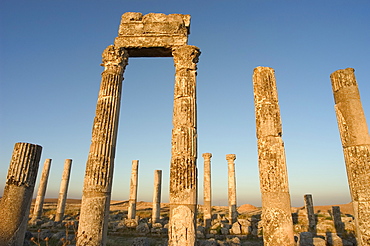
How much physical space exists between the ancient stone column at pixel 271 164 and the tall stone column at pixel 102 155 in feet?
17.8

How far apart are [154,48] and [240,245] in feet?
35.0

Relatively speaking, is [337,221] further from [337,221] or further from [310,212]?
[310,212]

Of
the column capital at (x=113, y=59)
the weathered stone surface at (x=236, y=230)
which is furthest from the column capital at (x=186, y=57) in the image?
the weathered stone surface at (x=236, y=230)

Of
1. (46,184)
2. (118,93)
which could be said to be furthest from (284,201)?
(46,184)

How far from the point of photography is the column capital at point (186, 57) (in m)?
10.4

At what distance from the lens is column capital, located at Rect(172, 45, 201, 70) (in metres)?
10.4

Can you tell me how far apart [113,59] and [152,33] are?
2.02 meters

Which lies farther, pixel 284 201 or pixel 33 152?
pixel 33 152

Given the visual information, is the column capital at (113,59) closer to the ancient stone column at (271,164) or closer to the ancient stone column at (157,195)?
the ancient stone column at (271,164)

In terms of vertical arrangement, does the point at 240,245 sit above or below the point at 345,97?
below

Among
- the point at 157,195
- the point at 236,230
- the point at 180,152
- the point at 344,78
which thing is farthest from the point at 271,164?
the point at 157,195

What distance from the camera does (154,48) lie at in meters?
11.1

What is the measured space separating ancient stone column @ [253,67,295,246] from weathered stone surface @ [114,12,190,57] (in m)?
3.74

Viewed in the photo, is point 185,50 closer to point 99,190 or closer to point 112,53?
point 112,53
